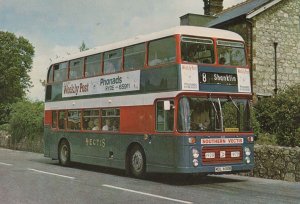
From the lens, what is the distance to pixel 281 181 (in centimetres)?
1458

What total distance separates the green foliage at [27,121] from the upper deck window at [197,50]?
21.0m

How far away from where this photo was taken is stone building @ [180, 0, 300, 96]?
1070 inches

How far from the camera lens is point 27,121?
34.5 metres

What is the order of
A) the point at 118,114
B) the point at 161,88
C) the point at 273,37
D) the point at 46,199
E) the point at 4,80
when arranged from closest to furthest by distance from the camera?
the point at 46,199 < the point at 161,88 < the point at 118,114 < the point at 273,37 < the point at 4,80

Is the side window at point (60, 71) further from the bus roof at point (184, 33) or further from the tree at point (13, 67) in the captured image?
the tree at point (13, 67)

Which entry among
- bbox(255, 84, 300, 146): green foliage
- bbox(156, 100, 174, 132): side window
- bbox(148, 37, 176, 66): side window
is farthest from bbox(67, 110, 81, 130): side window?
bbox(255, 84, 300, 146): green foliage

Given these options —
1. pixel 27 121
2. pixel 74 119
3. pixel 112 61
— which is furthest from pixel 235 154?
pixel 27 121

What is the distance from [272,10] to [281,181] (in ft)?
51.5

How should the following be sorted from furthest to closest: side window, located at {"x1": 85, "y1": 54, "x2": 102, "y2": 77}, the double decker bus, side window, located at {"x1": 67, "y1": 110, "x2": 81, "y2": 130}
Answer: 1. side window, located at {"x1": 67, "y1": 110, "x2": 81, "y2": 130}
2. side window, located at {"x1": 85, "y1": 54, "x2": 102, "y2": 77}
3. the double decker bus

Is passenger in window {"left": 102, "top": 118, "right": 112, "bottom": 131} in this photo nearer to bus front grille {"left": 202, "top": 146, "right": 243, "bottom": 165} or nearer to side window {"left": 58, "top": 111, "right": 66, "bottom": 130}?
side window {"left": 58, "top": 111, "right": 66, "bottom": 130}

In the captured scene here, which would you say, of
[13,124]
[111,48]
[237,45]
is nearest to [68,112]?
[111,48]

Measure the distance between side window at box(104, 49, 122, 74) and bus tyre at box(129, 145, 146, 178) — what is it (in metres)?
2.67

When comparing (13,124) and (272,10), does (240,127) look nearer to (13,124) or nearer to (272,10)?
(272,10)

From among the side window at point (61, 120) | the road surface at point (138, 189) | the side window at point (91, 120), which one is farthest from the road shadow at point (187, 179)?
the side window at point (61, 120)
